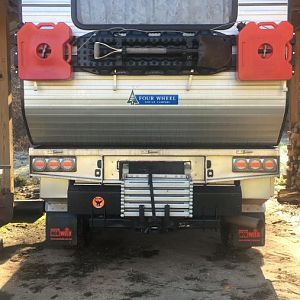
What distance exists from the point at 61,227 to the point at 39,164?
73cm

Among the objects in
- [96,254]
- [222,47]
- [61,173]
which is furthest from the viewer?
[96,254]

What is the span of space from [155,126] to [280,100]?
3.95 feet

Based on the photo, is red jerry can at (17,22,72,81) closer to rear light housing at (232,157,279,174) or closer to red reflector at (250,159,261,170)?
rear light housing at (232,157,279,174)

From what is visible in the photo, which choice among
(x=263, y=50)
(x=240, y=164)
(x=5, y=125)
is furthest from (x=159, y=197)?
(x=5, y=125)

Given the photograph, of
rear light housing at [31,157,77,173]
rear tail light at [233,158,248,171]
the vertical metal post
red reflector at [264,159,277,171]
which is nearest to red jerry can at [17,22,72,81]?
rear light housing at [31,157,77,173]

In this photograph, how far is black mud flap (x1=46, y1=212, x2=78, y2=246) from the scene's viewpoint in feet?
17.6

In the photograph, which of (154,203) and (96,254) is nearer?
(154,203)

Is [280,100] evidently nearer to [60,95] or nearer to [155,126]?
[155,126]

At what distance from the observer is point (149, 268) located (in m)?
5.43

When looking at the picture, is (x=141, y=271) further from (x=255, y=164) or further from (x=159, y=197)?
(x=255, y=164)

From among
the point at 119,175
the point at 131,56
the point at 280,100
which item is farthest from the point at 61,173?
the point at 280,100

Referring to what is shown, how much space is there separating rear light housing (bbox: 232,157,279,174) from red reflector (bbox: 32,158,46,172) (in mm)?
1902

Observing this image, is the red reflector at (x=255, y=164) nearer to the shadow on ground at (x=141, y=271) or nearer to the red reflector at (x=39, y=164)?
the shadow on ground at (x=141, y=271)

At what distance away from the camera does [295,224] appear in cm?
754
